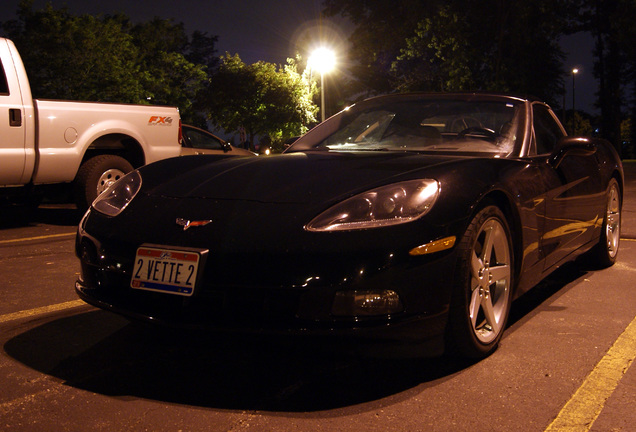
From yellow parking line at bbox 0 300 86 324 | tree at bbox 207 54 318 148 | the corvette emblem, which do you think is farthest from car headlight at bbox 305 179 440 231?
tree at bbox 207 54 318 148

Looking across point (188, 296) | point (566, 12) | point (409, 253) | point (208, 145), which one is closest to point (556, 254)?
point (409, 253)

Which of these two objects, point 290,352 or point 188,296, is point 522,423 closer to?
point 290,352

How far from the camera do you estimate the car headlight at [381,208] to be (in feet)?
9.06

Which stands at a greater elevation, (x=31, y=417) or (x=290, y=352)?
(x=290, y=352)

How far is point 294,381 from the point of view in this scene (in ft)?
9.61

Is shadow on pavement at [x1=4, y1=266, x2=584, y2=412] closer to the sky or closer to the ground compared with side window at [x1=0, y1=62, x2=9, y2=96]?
closer to the ground

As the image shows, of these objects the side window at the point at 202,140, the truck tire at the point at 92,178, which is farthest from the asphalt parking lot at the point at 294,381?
the side window at the point at 202,140

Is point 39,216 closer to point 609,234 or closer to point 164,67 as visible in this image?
point 609,234

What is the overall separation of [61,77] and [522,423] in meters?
33.6

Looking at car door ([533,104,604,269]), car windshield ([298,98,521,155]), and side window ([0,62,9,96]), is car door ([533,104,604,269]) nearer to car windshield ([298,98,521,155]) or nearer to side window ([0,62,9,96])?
car windshield ([298,98,521,155])

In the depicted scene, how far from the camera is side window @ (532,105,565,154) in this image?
4.38m

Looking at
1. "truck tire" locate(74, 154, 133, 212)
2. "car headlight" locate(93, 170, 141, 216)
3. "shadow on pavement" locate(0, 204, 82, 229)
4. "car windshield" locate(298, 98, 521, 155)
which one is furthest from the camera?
"shadow on pavement" locate(0, 204, 82, 229)

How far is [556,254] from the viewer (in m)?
4.15

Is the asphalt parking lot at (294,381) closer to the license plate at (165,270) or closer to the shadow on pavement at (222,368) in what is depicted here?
the shadow on pavement at (222,368)
